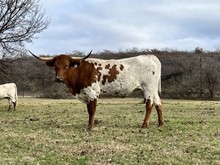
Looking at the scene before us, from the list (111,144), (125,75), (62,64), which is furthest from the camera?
(125,75)

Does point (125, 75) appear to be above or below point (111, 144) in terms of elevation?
above

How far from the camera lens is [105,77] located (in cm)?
1614

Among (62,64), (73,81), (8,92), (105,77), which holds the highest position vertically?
(62,64)

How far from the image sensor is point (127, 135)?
1369cm

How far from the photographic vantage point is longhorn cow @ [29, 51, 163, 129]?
51.5 ft

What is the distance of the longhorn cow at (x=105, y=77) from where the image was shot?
→ 15.7 meters

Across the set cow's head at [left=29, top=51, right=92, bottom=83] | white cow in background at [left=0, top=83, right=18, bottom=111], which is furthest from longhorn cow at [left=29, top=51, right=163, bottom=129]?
white cow in background at [left=0, top=83, right=18, bottom=111]

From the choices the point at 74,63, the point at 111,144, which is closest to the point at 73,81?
the point at 74,63

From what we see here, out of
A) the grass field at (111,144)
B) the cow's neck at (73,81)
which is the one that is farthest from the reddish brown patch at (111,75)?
the grass field at (111,144)

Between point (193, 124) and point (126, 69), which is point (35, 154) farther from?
point (193, 124)

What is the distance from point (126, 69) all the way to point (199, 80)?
5093 centimetres

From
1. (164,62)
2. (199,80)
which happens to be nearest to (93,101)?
(199,80)

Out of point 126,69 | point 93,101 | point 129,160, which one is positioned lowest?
point 129,160

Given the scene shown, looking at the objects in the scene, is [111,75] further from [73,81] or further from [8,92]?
[8,92]
